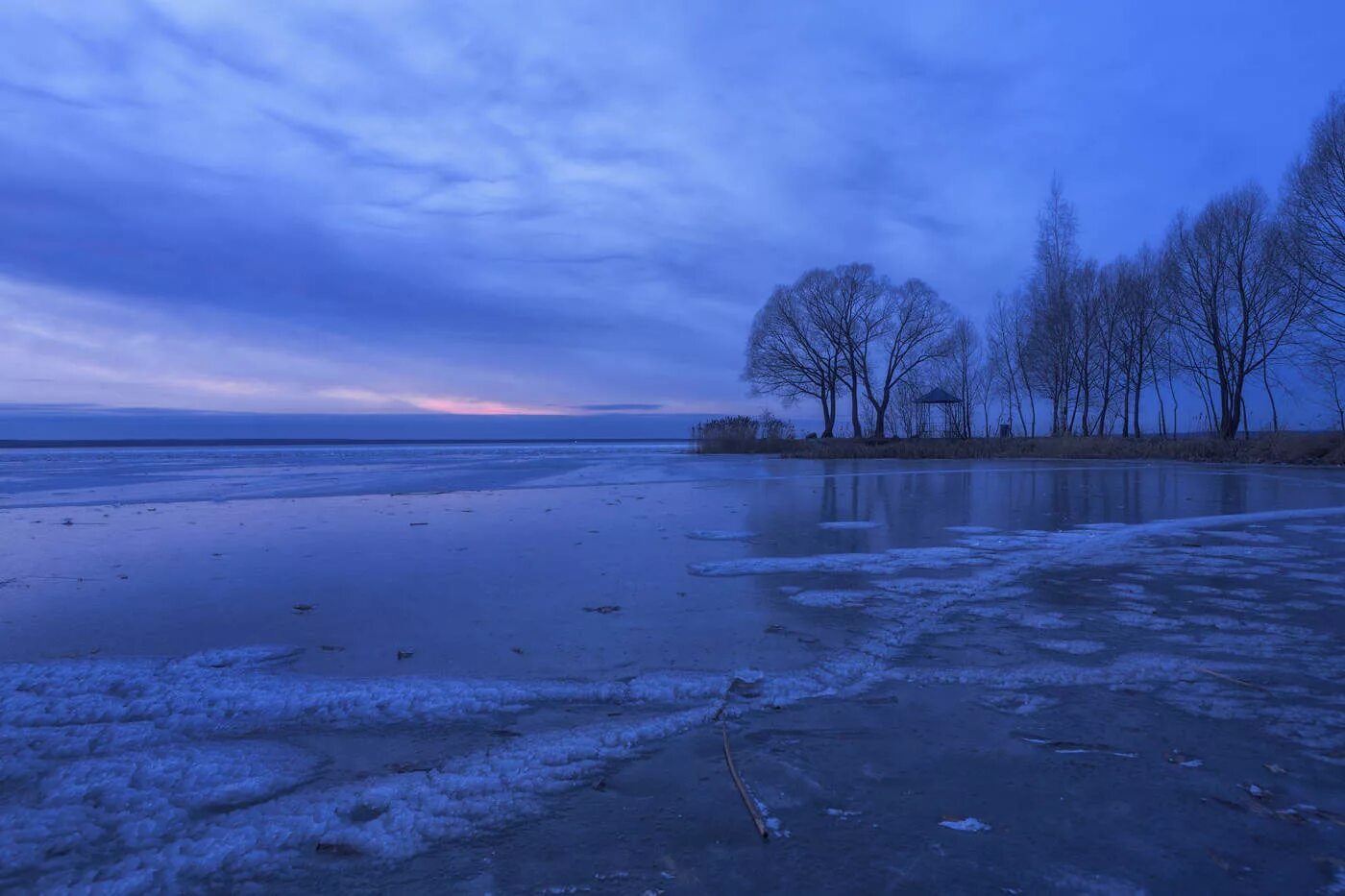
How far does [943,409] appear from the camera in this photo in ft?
137

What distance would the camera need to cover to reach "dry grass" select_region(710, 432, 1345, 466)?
22.3m

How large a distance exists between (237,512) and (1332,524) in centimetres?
1254

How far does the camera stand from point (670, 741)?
2.56m

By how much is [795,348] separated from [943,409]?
9.02m

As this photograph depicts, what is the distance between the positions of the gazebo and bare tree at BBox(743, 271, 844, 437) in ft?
17.1

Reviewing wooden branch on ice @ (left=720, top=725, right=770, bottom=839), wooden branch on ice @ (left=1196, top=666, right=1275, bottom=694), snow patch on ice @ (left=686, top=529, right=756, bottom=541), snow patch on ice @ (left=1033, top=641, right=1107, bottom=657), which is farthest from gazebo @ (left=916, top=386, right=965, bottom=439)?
wooden branch on ice @ (left=720, top=725, right=770, bottom=839)

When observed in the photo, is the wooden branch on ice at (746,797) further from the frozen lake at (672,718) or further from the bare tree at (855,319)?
the bare tree at (855,319)

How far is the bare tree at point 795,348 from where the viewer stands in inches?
1635

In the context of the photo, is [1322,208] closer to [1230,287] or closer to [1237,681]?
[1230,287]

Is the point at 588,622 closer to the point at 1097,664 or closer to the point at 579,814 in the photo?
the point at 579,814

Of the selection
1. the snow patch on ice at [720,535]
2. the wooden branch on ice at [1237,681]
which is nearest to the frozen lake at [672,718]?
the wooden branch on ice at [1237,681]

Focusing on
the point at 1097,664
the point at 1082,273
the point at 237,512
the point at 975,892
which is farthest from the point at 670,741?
the point at 1082,273

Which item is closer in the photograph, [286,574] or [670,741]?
[670,741]

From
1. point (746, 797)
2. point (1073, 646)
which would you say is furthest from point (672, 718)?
point (1073, 646)
